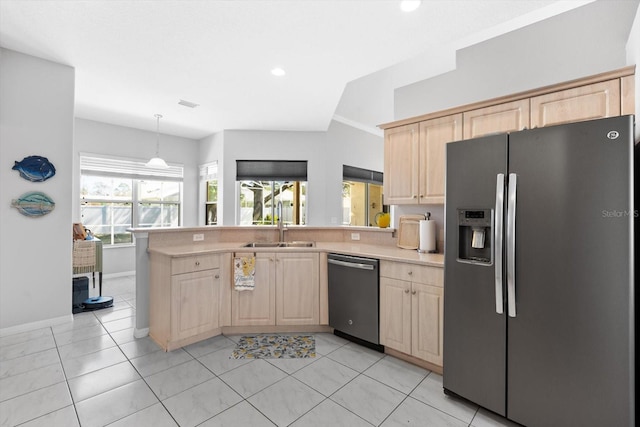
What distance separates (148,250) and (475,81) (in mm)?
3663

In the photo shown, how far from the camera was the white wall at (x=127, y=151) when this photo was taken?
16.5 feet

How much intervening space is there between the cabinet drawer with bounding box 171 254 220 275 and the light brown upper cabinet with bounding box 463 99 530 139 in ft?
8.43

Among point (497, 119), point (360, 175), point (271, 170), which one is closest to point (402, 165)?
point (497, 119)

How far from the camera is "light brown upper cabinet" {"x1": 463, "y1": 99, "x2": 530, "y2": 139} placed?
2.24 m

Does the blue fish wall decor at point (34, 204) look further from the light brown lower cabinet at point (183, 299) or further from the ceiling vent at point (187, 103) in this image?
the ceiling vent at point (187, 103)

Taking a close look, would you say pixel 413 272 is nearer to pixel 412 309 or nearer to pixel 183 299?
pixel 412 309

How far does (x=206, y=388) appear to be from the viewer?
206 cm

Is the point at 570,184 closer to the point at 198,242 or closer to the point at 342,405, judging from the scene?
the point at 342,405

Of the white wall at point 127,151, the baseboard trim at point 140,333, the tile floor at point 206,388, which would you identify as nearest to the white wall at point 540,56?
the tile floor at point 206,388

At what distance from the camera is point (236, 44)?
2699 millimetres

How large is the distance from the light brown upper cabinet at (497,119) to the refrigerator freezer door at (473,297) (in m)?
0.69

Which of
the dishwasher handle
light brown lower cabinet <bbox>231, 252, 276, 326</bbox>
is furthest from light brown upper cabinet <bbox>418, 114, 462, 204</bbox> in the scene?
light brown lower cabinet <bbox>231, 252, 276, 326</bbox>

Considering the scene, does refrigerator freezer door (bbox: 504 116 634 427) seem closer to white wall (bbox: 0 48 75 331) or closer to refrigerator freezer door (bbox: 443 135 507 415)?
refrigerator freezer door (bbox: 443 135 507 415)

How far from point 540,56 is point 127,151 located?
6.34 m
